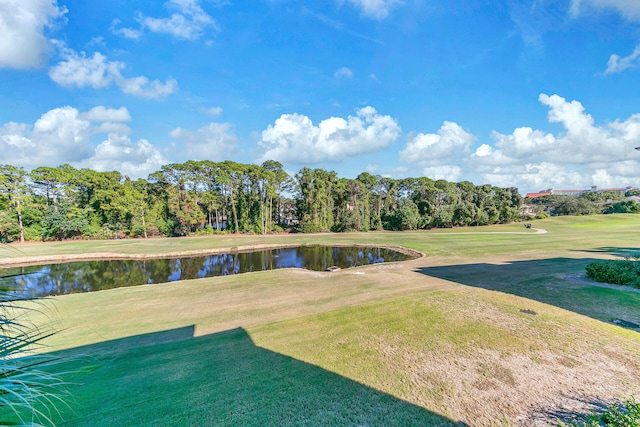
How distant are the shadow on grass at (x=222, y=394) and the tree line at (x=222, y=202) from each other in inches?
1424

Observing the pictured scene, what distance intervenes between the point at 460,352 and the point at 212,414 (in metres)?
5.00

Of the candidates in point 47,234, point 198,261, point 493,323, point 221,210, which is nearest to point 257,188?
point 221,210

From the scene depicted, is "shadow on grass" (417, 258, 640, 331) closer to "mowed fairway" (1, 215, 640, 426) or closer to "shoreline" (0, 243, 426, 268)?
"mowed fairway" (1, 215, 640, 426)

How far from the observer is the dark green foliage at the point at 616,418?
11.7 feet

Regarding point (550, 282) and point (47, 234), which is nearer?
point (550, 282)

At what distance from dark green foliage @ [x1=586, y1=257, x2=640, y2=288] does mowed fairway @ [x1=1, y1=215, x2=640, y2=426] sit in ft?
3.26

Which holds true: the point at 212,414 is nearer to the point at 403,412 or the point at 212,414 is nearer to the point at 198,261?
the point at 403,412

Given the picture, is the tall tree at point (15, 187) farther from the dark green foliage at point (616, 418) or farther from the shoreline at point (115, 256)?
the dark green foliage at point (616, 418)

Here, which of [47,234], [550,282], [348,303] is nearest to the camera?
[348,303]

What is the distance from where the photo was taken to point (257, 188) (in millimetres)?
43719

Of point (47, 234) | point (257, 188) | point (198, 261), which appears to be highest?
point (257, 188)

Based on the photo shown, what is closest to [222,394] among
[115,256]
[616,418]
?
[616,418]

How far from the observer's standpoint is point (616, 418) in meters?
3.70

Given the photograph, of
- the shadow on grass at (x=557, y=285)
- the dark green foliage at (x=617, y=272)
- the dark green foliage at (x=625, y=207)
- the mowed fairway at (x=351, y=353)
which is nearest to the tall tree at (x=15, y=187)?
the mowed fairway at (x=351, y=353)
